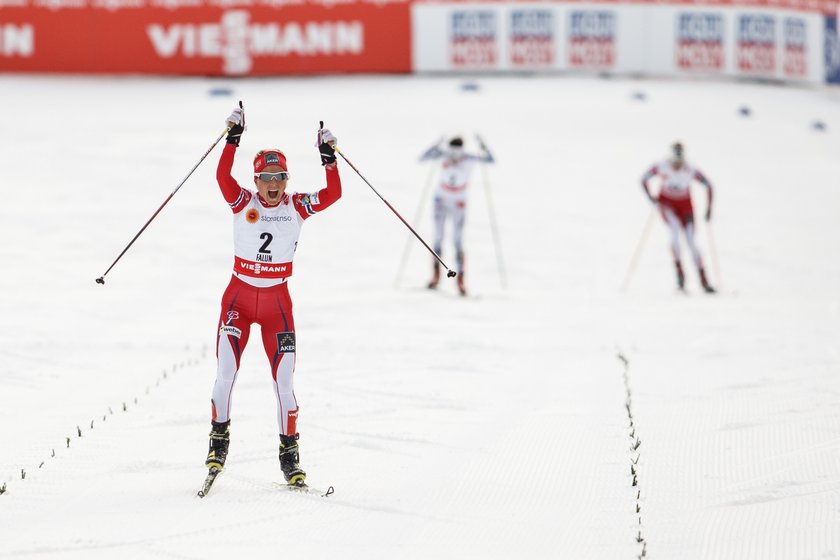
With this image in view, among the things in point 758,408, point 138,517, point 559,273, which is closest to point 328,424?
point 138,517

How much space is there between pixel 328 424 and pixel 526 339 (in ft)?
13.3

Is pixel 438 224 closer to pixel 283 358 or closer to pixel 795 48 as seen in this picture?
pixel 283 358

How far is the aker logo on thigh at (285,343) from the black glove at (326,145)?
1.01 meters

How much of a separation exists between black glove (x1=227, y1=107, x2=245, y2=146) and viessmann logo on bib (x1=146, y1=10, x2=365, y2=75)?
19282 mm

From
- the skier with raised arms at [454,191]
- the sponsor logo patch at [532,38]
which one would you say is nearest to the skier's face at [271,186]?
the skier with raised arms at [454,191]

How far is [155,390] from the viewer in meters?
9.46

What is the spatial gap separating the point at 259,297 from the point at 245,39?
19778 millimetres

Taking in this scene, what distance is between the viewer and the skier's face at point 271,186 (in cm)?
691

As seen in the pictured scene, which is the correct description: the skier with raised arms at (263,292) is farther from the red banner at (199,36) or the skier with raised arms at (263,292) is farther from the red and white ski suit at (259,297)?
the red banner at (199,36)

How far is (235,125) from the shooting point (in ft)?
22.9

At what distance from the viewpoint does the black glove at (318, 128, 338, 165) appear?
275 inches

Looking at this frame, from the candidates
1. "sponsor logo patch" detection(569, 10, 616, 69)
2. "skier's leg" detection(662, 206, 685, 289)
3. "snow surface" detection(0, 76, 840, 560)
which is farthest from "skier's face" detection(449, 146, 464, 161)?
"sponsor logo patch" detection(569, 10, 616, 69)

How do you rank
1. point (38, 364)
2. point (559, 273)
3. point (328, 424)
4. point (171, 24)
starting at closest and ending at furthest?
point (328, 424) → point (38, 364) → point (559, 273) → point (171, 24)

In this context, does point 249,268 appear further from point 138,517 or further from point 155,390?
point 155,390
